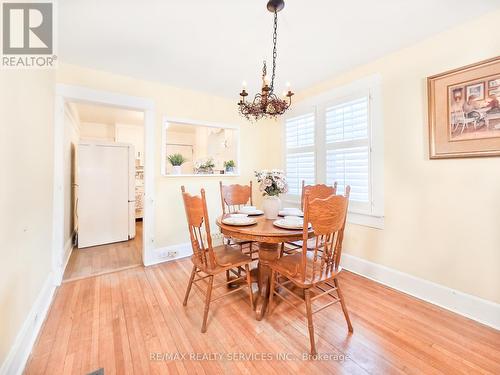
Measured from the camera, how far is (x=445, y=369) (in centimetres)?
134

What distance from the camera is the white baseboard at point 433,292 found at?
1.76m

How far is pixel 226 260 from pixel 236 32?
2.05m

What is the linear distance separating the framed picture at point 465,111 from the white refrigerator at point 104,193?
14.5 feet

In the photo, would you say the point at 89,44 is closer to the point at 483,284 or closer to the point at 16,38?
the point at 16,38

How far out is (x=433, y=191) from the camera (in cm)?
207

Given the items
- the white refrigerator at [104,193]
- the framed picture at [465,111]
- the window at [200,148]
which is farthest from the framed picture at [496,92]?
the white refrigerator at [104,193]

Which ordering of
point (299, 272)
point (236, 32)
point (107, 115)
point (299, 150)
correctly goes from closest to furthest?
1. point (299, 272)
2. point (236, 32)
3. point (299, 150)
4. point (107, 115)

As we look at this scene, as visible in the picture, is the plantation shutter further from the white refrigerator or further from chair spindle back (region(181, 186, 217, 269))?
the white refrigerator

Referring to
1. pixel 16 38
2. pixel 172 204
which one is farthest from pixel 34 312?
pixel 16 38

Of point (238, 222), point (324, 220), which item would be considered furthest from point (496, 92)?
point (238, 222)

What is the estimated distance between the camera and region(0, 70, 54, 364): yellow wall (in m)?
1.19

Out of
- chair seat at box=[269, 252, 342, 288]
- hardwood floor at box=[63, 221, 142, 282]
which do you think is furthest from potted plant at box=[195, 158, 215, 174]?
chair seat at box=[269, 252, 342, 288]

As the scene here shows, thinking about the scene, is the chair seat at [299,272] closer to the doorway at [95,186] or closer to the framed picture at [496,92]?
the framed picture at [496,92]

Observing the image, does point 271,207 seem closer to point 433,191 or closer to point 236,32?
point 433,191
